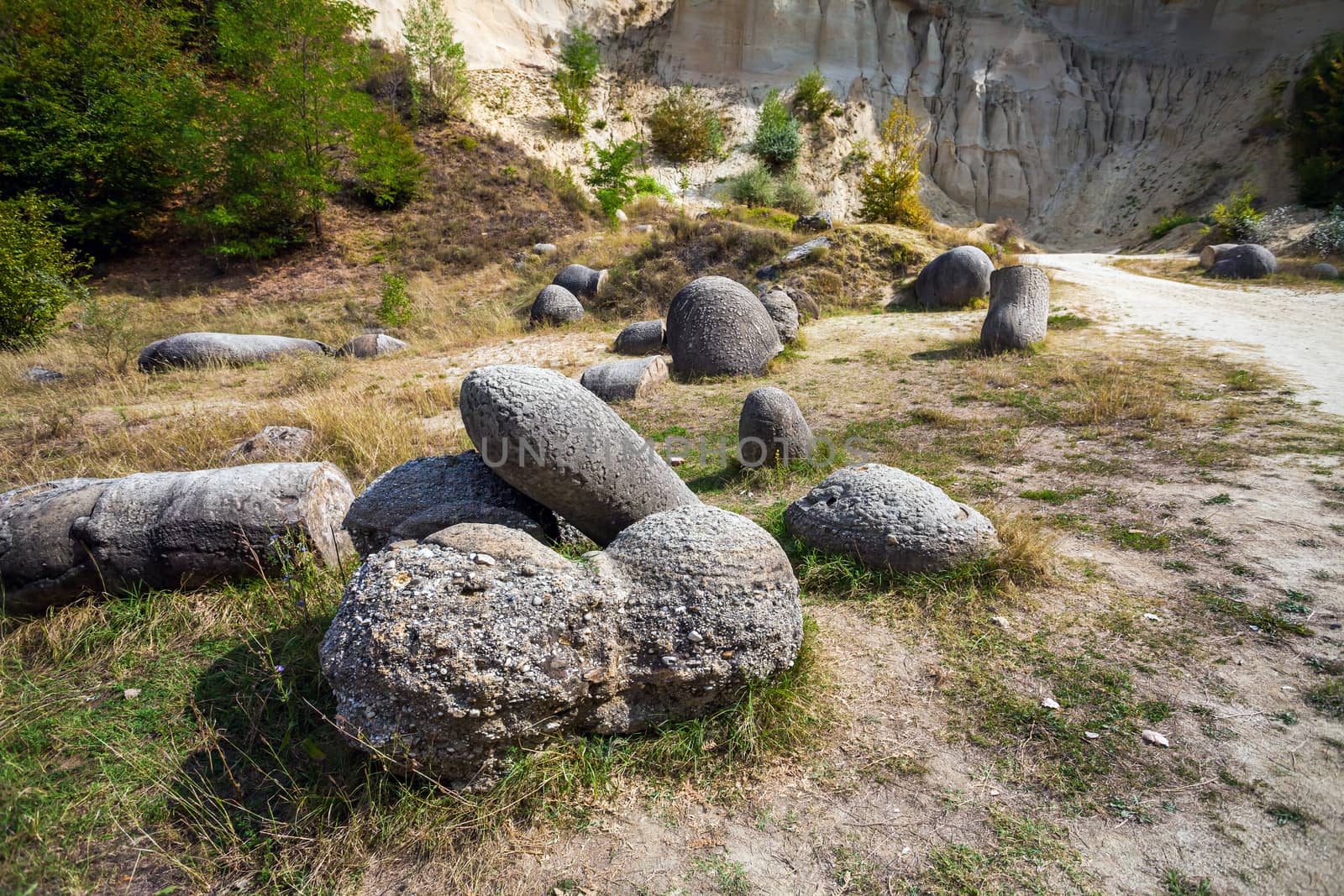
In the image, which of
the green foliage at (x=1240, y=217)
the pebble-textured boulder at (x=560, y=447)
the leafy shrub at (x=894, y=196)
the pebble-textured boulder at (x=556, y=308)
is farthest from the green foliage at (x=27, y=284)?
the green foliage at (x=1240, y=217)

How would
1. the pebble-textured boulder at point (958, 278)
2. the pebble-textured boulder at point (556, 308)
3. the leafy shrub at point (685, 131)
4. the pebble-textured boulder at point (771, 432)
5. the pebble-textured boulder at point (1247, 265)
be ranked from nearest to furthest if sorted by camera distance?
the pebble-textured boulder at point (771, 432) < the pebble-textured boulder at point (958, 278) < the pebble-textured boulder at point (556, 308) < the pebble-textured boulder at point (1247, 265) < the leafy shrub at point (685, 131)

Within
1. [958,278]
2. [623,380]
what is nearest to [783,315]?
[623,380]

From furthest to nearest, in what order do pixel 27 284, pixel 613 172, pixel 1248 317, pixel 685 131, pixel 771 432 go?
pixel 685 131 < pixel 613 172 < pixel 1248 317 < pixel 27 284 < pixel 771 432

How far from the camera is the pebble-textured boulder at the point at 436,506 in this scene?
282 cm

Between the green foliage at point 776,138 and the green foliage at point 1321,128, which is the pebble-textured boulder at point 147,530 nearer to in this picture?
the green foliage at point 776,138

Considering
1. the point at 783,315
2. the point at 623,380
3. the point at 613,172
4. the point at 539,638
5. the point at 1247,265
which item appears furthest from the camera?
the point at 613,172

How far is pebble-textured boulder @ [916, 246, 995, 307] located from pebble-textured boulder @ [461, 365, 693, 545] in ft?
34.9

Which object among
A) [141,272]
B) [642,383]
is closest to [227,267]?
[141,272]

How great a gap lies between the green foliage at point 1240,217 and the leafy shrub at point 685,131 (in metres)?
17.8

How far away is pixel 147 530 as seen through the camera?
2.84 m

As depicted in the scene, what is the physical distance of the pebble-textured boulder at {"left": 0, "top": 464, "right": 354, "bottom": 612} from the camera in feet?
9.05

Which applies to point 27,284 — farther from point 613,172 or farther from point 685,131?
point 685,131

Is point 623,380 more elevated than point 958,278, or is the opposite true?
point 958,278

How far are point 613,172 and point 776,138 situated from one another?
7.79 m
